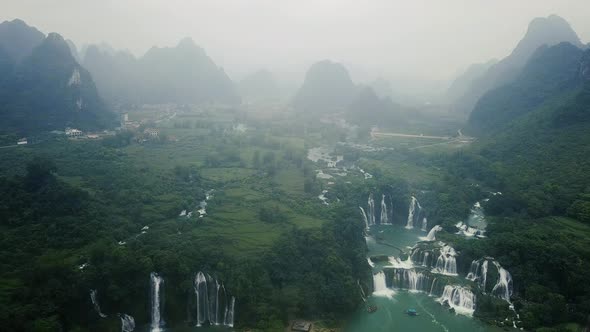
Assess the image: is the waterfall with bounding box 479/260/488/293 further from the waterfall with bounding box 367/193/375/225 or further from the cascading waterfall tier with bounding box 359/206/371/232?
the waterfall with bounding box 367/193/375/225

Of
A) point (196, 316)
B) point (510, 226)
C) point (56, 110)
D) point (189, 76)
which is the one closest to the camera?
point (196, 316)

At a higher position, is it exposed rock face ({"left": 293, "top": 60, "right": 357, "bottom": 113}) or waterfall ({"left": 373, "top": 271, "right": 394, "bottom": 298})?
exposed rock face ({"left": 293, "top": 60, "right": 357, "bottom": 113})

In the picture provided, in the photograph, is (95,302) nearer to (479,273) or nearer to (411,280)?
(411,280)

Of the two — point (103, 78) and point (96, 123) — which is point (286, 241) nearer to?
point (96, 123)

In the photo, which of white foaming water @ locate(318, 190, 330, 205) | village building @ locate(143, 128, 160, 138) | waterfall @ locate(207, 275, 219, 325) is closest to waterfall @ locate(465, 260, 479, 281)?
white foaming water @ locate(318, 190, 330, 205)

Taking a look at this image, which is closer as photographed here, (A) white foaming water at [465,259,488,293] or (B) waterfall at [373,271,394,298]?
(A) white foaming water at [465,259,488,293]

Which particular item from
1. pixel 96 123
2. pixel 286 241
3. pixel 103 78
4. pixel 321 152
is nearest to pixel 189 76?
pixel 103 78
